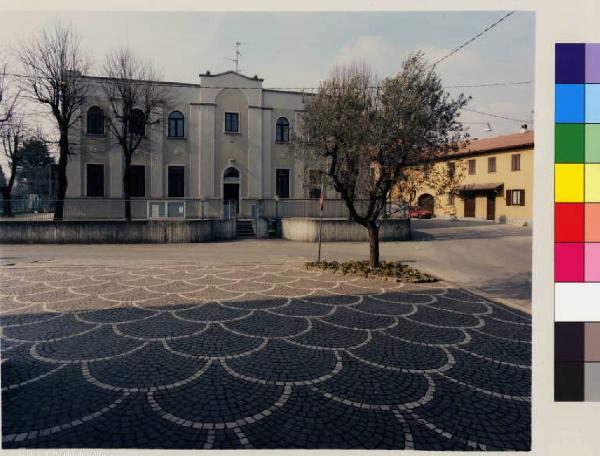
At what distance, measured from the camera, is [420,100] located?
963cm

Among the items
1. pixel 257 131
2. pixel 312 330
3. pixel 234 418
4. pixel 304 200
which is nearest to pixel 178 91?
pixel 257 131

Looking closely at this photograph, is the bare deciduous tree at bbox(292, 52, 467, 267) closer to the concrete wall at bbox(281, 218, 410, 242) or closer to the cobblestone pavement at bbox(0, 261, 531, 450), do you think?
the cobblestone pavement at bbox(0, 261, 531, 450)

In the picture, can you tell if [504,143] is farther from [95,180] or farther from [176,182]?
[95,180]

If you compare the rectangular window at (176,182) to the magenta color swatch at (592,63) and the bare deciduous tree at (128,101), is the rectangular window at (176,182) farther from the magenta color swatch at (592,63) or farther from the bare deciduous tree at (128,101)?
the magenta color swatch at (592,63)

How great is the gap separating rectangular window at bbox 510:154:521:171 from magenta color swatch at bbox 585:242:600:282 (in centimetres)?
3291

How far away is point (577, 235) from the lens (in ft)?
16.0

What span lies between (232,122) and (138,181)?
8206 millimetres

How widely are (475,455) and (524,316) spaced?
16.0ft

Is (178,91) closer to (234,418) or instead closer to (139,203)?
(139,203)

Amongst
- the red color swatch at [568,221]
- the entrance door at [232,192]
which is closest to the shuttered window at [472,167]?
the entrance door at [232,192]

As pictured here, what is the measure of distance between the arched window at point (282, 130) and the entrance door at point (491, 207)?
899 inches

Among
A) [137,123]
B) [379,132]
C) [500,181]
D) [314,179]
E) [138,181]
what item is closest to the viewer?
[379,132]

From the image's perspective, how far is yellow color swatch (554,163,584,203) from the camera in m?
4.86

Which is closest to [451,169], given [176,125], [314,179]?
[314,179]
